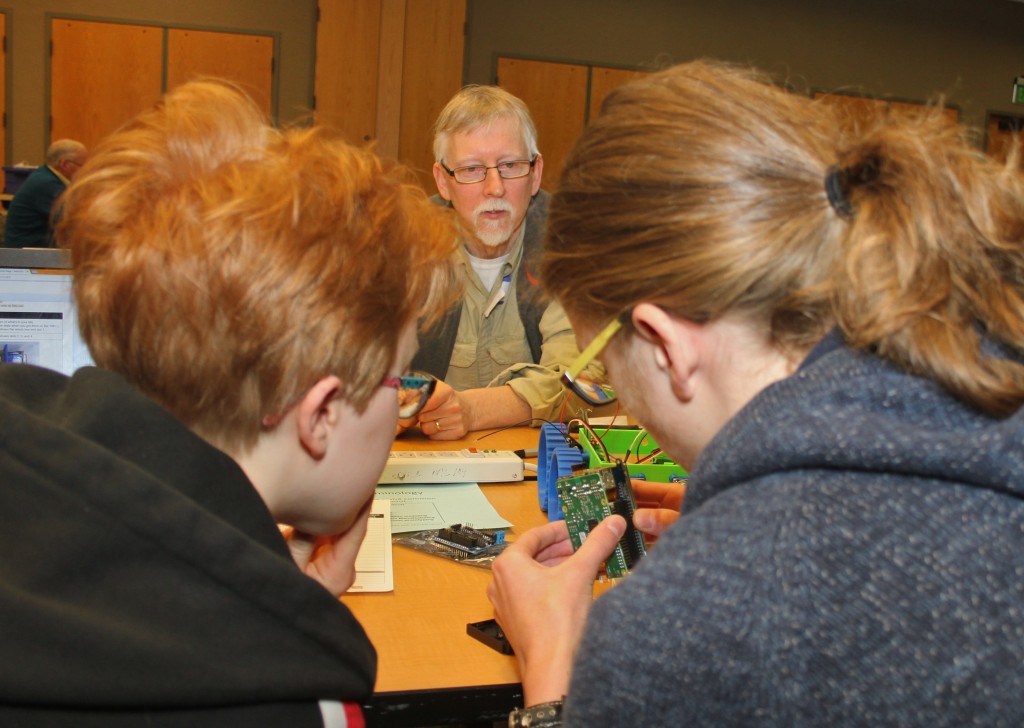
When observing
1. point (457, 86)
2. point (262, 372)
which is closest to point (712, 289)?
point (262, 372)

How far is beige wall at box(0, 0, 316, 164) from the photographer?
629 centimetres

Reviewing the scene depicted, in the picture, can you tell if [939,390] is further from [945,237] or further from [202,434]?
[202,434]

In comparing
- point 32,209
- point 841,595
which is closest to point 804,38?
point 32,209

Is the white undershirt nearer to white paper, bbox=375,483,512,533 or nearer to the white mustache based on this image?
the white mustache

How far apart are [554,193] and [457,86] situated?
5.89 metres

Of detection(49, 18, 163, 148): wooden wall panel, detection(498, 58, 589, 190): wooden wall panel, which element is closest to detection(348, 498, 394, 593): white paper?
detection(498, 58, 589, 190): wooden wall panel

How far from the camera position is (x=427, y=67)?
6492 mm

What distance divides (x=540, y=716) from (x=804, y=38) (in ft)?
24.1

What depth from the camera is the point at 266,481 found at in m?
0.93

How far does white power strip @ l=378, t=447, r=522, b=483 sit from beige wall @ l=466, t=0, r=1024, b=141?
540 cm

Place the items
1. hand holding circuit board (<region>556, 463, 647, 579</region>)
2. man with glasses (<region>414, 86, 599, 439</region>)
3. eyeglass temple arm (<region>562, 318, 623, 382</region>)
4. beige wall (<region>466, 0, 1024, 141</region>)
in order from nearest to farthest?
eyeglass temple arm (<region>562, 318, 623, 382</region>) → hand holding circuit board (<region>556, 463, 647, 579</region>) → man with glasses (<region>414, 86, 599, 439</region>) → beige wall (<region>466, 0, 1024, 141</region>)

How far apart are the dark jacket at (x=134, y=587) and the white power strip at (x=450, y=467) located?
912mm

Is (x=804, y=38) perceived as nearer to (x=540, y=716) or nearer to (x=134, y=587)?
(x=540, y=716)

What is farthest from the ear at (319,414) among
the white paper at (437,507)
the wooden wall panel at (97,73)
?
the wooden wall panel at (97,73)
